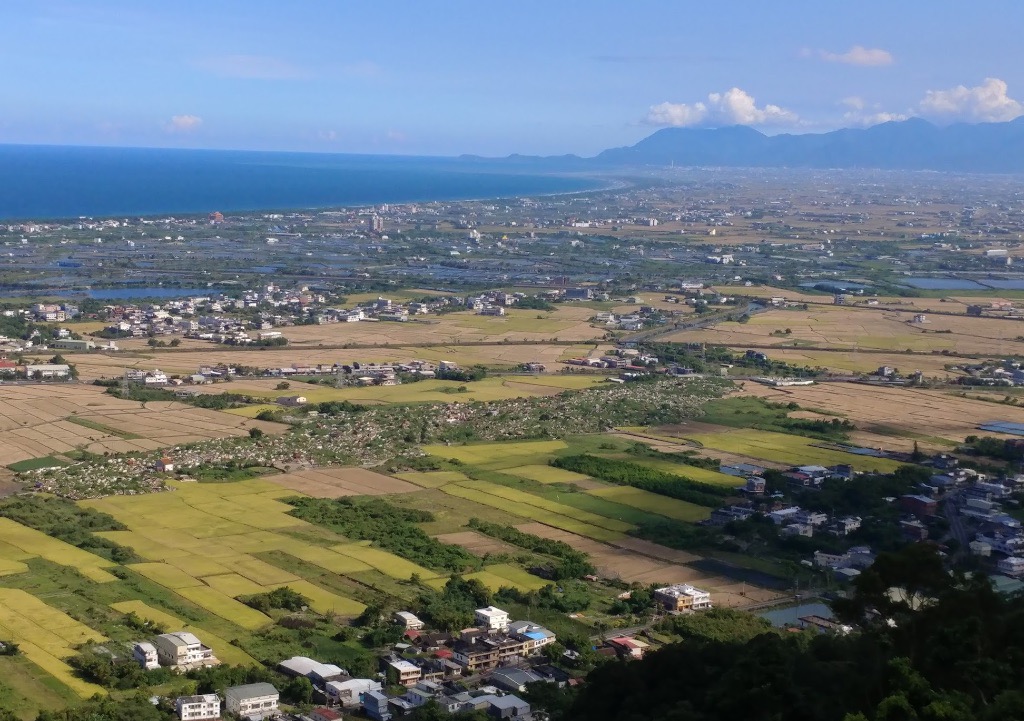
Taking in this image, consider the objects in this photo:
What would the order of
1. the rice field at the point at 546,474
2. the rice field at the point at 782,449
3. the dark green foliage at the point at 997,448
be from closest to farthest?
the rice field at the point at 546,474, the rice field at the point at 782,449, the dark green foliage at the point at 997,448

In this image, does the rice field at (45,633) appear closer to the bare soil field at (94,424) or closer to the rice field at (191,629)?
the rice field at (191,629)

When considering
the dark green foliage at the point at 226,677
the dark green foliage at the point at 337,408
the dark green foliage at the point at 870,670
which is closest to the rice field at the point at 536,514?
the dark green foliage at the point at 337,408

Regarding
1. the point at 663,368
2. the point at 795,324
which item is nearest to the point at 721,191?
the point at 795,324

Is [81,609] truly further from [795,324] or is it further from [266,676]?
[795,324]

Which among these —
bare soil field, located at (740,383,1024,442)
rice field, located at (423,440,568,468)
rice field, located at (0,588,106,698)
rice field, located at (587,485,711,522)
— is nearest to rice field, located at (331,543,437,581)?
rice field, located at (0,588,106,698)

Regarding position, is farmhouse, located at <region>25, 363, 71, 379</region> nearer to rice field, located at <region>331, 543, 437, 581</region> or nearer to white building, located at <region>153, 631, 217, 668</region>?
rice field, located at <region>331, 543, 437, 581</region>

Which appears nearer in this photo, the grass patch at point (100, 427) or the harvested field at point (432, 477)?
the harvested field at point (432, 477)
